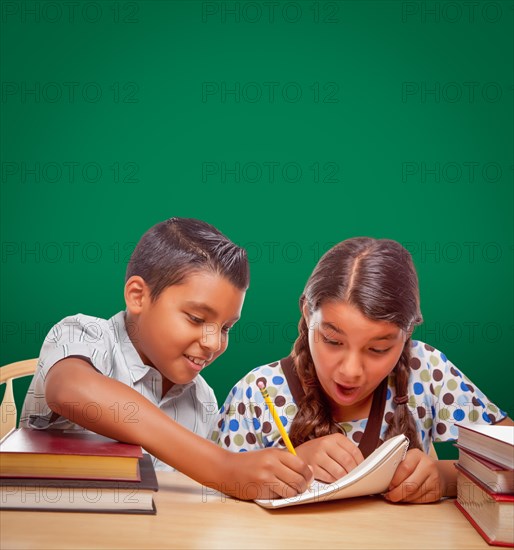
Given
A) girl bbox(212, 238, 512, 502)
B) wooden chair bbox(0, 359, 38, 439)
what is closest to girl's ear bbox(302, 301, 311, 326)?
girl bbox(212, 238, 512, 502)

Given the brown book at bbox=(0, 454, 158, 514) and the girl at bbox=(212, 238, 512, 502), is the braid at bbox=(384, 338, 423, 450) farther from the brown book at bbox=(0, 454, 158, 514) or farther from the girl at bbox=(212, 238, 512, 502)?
the brown book at bbox=(0, 454, 158, 514)

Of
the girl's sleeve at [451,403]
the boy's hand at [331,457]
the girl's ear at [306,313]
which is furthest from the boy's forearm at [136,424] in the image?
the girl's sleeve at [451,403]

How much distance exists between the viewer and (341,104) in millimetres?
2713

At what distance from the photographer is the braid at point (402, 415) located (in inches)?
57.7

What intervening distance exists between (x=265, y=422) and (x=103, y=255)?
1.28 meters

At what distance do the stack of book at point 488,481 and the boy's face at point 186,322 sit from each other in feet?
1.56

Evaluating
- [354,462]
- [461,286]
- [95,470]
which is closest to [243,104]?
[461,286]

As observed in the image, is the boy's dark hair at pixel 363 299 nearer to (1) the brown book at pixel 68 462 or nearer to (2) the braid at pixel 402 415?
(2) the braid at pixel 402 415

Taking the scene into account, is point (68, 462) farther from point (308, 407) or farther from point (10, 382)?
point (10, 382)

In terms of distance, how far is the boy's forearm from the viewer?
41.7 inches

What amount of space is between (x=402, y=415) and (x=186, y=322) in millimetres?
441

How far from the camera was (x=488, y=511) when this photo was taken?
977 millimetres

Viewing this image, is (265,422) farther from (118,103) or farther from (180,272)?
(118,103)

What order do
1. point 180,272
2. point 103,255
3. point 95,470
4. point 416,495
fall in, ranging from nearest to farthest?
point 95,470, point 416,495, point 180,272, point 103,255
